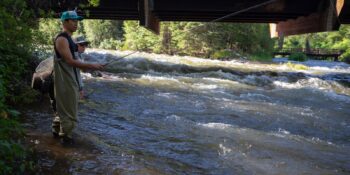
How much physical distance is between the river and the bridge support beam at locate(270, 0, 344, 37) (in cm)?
253

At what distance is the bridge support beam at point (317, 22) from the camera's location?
42.3ft

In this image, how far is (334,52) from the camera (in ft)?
195

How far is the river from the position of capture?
528cm

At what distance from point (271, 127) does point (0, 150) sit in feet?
20.0

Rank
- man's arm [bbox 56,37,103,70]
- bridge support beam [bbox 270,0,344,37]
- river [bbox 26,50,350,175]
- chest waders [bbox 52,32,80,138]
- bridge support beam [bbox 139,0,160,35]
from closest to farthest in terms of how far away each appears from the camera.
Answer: man's arm [bbox 56,37,103,70], chest waders [bbox 52,32,80,138], river [bbox 26,50,350,175], bridge support beam [bbox 270,0,344,37], bridge support beam [bbox 139,0,160,35]

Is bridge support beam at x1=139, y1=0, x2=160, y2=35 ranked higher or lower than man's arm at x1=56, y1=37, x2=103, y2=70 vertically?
higher

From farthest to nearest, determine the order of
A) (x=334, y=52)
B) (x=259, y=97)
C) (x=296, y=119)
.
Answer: (x=334, y=52), (x=259, y=97), (x=296, y=119)

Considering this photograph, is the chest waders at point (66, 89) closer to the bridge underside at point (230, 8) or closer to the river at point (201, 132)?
the river at point (201, 132)

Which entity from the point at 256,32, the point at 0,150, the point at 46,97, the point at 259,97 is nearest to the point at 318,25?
the point at 259,97

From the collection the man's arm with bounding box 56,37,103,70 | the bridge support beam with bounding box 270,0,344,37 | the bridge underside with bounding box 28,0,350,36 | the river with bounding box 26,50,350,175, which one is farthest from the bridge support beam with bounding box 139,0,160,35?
the man's arm with bounding box 56,37,103,70

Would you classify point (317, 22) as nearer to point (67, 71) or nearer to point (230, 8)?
point (230, 8)

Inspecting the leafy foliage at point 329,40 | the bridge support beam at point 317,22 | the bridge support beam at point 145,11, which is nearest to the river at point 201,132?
the bridge support beam at point 145,11

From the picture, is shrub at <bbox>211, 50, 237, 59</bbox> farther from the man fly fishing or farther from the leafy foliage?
the leafy foliage

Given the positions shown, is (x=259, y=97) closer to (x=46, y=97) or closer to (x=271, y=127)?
(x=271, y=127)
